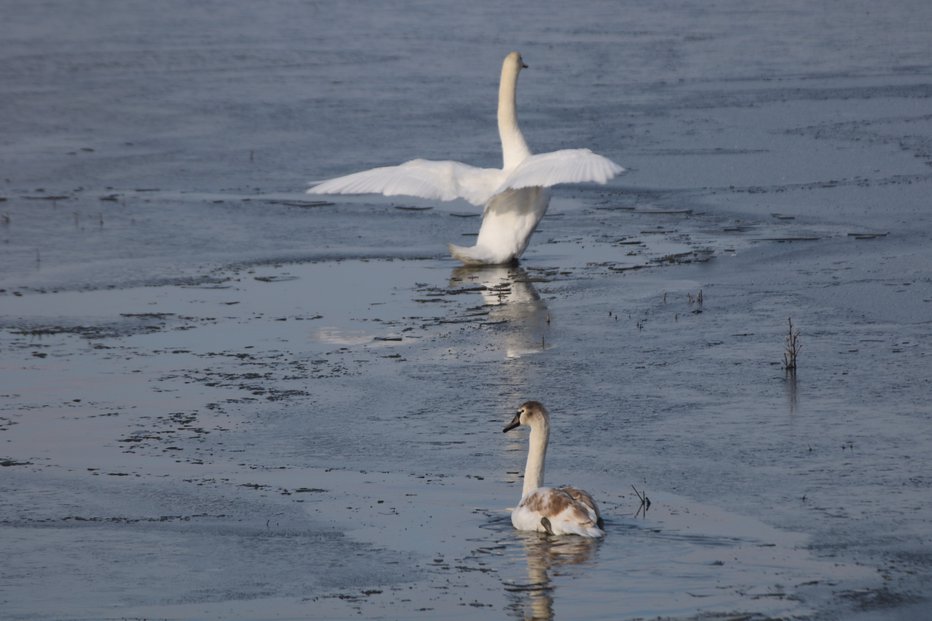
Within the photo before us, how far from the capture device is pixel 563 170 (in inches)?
484

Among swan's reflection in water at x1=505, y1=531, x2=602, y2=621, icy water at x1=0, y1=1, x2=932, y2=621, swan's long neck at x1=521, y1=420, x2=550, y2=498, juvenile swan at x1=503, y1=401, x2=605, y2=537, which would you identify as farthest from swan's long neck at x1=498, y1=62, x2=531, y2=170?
swan's reflection in water at x1=505, y1=531, x2=602, y2=621

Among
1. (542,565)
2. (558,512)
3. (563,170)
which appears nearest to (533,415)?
(558,512)

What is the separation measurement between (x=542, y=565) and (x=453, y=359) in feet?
12.2

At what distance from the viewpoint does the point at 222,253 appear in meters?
14.0

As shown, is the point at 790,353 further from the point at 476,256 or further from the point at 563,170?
the point at 476,256

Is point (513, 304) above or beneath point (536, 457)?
above

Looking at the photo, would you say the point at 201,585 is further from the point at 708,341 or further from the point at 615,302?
the point at 615,302

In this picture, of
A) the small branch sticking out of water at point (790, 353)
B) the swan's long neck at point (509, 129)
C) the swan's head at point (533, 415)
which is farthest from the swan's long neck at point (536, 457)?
the swan's long neck at point (509, 129)

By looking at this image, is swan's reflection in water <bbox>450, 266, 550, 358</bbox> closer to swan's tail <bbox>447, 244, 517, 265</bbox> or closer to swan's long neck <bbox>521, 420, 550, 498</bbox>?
swan's tail <bbox>447, 244, 517, 265</bbox>

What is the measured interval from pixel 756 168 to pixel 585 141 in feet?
7.21

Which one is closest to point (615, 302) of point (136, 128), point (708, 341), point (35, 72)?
point (708, 341)

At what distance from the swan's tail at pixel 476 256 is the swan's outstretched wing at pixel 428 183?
357 millimetres

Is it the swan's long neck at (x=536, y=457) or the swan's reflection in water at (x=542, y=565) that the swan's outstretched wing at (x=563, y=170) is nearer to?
the swan's long neck at (x=536, y=457)

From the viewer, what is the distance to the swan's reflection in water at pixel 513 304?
10.9 m
